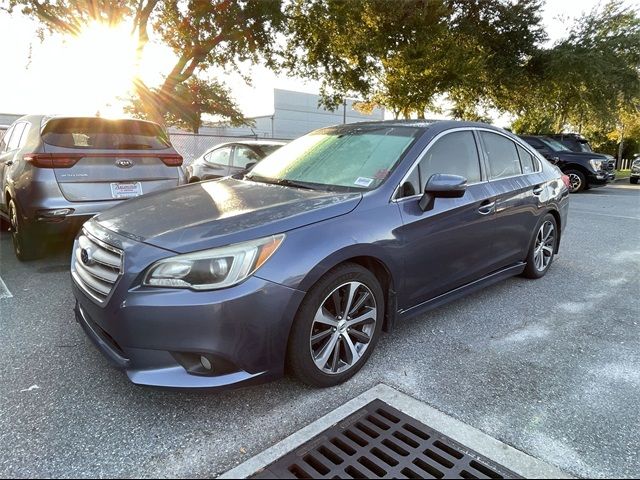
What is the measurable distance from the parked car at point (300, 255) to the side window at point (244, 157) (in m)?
4.10

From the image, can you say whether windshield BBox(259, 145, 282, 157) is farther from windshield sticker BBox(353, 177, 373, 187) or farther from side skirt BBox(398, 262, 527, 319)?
windshield sticker BBox(353, 177, 373, 187)

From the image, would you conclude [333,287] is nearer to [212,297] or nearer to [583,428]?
[212,297]

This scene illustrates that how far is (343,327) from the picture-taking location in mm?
2650

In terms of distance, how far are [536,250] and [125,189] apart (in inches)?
170

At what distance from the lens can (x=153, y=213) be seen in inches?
109

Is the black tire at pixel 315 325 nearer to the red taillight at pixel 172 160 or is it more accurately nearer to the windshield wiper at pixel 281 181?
the windshield wiper at pixel 281 181

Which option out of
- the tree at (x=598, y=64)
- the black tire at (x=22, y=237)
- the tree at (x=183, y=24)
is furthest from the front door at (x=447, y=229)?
the tree at (x=598, y=64)

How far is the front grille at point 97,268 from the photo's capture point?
7.84 feet

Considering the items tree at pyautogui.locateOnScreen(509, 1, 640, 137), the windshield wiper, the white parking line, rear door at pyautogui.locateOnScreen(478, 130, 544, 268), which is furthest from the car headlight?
tree at pyautogui.locateOnScreen(509, 1, 640, 137)

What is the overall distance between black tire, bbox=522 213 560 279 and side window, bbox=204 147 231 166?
570cm

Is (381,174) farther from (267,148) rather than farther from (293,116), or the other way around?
(293,116)

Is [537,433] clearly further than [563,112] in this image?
No

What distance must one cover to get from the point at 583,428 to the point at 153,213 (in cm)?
268

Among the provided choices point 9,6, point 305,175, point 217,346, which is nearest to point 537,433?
point 217,346
